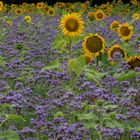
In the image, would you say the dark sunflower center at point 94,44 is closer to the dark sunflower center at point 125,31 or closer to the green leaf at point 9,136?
the dark sunflower center at point 125,31

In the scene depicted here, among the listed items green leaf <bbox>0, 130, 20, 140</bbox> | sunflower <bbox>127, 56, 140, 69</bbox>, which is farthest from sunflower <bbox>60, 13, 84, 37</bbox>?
green leaf <bbox>0, 130, 20, 140</bbox>

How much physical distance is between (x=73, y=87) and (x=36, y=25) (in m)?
5.79

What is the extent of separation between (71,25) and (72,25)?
0.04 feet

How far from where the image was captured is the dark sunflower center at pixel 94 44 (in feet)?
21.4

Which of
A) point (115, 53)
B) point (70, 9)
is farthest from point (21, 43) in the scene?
point (70, 9)

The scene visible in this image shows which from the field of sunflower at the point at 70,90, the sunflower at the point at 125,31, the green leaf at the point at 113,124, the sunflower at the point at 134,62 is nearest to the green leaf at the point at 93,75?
the field of sunflower at the point at 70,90

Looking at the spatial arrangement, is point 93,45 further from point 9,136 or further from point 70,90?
point 9,136

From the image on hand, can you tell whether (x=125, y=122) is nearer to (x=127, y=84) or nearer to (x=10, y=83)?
(x=127, y=84)

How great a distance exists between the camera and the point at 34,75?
19.7 ft

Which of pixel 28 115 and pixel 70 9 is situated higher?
pixel 70 9

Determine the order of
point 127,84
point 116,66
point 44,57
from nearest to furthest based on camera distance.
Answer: point 127,84
point 116,66
point 44,57

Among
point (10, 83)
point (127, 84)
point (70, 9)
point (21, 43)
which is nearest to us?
point (127, 84)

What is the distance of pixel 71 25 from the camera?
615 centimetres

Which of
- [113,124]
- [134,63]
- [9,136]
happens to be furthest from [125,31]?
[9,136]
